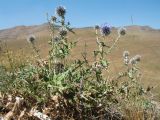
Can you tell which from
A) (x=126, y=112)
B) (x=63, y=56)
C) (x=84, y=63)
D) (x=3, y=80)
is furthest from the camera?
(x=84, y=63)

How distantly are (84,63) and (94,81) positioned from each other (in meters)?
0.53

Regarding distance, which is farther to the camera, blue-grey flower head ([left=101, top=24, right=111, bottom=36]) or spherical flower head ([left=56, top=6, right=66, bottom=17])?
spherical flower head ([left=56, top=6, right=66, bottom=17])

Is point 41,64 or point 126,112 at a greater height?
point 41,64

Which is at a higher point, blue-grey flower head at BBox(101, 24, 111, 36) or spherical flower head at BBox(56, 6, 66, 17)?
spherical flower head at BBox(56, 6, 66, 17)

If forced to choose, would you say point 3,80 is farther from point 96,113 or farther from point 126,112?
point 126,112

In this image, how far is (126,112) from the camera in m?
3.16

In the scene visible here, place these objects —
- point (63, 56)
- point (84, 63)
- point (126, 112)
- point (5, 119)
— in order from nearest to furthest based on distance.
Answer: point (5, 119) → point (126, 112) → point (63, 56) → point (84, 63)

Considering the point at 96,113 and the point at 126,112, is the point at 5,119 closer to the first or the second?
the point at 96,113

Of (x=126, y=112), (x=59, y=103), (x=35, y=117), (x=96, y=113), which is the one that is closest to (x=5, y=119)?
(x=35, y=117)

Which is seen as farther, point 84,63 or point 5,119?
point 84,63

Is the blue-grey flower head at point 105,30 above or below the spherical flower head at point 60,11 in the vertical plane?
below

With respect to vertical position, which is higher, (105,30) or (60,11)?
(60,11)

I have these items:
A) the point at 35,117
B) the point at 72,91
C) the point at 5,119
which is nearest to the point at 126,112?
the point at 72,91

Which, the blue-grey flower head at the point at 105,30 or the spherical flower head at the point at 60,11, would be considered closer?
the blue-grey flower head at the point at 105,30
